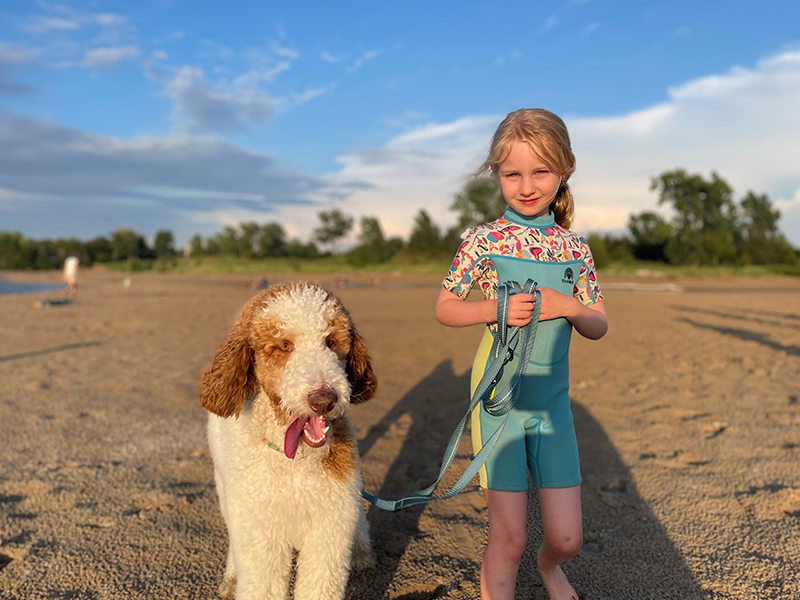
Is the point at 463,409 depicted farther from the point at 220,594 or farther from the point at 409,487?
the point at 220,594

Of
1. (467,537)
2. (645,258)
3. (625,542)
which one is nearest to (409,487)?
(467,537)

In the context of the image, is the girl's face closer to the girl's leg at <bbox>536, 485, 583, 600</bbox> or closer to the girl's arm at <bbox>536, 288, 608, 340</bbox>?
→ the girl's arm at <bbox>536, 288, 608, 340</bbox>

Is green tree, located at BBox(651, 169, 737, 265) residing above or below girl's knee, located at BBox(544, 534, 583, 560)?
above

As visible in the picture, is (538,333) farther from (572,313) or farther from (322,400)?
(322,400)

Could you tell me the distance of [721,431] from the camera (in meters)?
5.75

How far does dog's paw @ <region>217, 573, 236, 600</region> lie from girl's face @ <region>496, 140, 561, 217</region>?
2715 millimetres

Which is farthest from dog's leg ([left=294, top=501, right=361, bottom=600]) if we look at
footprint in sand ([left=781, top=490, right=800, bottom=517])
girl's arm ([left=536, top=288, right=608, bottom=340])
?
footprint in sand ([left=781, top=490, right=800, bottom=517])

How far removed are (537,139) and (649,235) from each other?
236ft

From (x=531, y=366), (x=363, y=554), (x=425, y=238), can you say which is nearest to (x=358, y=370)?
(x=531, y=366)

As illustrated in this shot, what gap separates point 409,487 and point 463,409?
2677 mm

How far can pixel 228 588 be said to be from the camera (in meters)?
3.11

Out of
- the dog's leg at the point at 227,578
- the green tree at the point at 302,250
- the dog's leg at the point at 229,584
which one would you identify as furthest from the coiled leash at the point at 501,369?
the green tree at the point at 302,250

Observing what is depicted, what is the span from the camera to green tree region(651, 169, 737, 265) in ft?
192

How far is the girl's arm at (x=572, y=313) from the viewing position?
2.33 m
